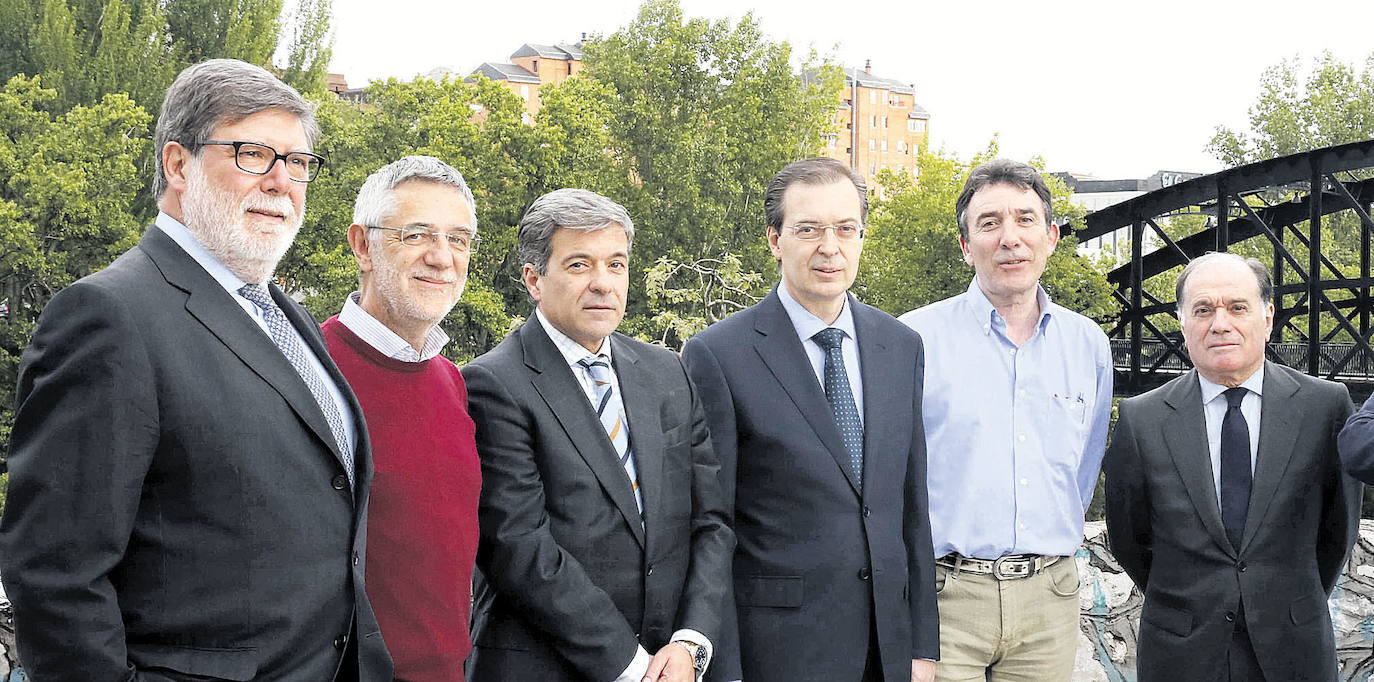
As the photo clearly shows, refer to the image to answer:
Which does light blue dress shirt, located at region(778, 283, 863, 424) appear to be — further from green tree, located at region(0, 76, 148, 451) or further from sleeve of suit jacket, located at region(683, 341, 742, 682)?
green tree, located at region(0, 76, 148, 451)

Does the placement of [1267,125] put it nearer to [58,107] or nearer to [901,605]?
[58,107]

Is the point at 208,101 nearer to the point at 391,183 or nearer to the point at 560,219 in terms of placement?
the point at 391,183

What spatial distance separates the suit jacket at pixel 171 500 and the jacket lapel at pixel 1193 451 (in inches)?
93.7

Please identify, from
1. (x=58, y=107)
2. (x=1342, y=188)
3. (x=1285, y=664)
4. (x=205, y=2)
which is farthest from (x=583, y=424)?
(x=205, y=2)

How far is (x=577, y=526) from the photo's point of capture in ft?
9.80

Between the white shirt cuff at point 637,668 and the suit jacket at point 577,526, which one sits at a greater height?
the suit jacket at point 577,526

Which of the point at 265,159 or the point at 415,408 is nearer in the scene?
the point at 265,159

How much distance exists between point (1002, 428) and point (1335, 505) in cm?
98

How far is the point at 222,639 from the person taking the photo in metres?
2.16

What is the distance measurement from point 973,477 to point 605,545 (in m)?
1.22

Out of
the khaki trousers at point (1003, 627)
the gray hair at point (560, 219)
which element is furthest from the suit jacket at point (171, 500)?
the khaki trousers at point (1003, 627)

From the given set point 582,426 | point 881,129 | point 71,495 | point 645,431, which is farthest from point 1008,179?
point 881,129

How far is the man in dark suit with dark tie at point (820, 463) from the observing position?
3279 millimetres

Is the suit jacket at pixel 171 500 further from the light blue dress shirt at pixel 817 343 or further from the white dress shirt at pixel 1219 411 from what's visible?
the white dress shirt at pixel 1219 411
